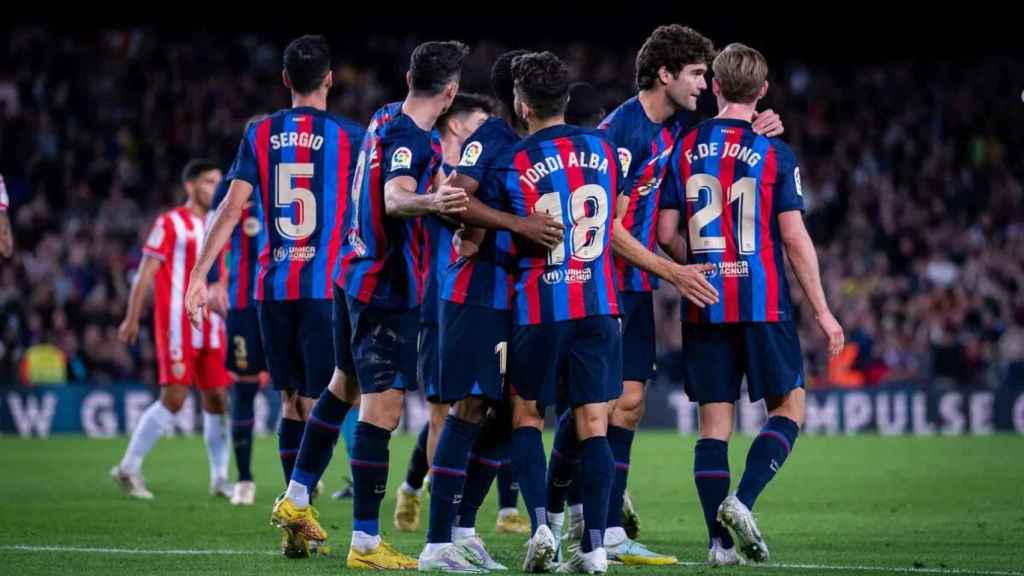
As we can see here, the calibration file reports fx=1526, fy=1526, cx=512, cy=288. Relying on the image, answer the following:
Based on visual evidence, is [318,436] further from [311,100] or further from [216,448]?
[216,448]

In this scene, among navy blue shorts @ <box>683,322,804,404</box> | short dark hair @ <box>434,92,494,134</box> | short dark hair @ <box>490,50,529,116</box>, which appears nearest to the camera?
navy blue shorts @ <box>683,322,804,404</box>

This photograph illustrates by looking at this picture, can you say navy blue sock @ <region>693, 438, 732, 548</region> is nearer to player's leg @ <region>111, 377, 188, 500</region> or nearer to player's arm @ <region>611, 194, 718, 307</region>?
player's arm @ <region>611, 194, 718, 307</region>

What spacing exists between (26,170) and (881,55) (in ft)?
55.1

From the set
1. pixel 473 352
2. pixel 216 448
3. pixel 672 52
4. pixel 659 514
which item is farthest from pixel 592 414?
pixel 216 448

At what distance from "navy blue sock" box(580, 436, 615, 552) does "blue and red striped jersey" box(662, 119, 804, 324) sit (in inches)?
40.6

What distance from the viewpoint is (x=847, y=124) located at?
28.0m

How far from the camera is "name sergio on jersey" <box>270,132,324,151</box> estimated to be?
8.05 meters

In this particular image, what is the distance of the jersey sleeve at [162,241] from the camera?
11586 mm

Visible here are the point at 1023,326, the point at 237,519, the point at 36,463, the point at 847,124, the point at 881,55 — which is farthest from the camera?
the point at 881,55

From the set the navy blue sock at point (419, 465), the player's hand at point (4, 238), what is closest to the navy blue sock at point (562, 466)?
the navy blue sock at point (419, 465)

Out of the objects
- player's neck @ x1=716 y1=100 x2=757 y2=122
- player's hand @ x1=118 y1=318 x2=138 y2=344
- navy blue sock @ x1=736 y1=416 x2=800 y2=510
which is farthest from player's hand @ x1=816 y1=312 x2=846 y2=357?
player's hand @ x1=118 y1=318 x2=138 y2=344

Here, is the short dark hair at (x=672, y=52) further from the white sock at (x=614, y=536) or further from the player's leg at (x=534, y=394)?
the white sock at (x=614, y=536)

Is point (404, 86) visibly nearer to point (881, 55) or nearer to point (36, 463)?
point (881, 55)

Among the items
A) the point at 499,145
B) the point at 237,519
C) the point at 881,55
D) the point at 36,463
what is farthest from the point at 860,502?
the point at 881,55
